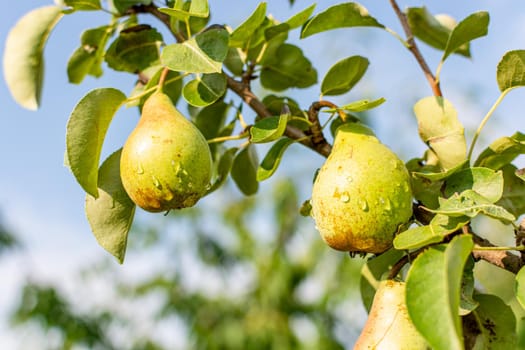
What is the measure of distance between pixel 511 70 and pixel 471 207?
1.00 feet

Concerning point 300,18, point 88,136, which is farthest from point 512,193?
point 88,136

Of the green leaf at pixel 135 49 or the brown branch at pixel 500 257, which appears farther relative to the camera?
the green leaf at pixel 135 49

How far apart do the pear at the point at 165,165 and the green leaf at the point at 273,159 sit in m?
0.13

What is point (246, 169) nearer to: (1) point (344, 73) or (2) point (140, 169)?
(1) point (344, 73)

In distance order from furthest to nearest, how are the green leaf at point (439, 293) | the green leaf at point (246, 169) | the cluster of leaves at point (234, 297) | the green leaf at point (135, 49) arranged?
the cluster of leaves at point (234, 297), the green leaf at point (246, 169), the green leaf at point (135, 49), the green leaf at point (439, 293)

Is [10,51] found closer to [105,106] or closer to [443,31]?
[105,106]

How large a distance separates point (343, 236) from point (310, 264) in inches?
250

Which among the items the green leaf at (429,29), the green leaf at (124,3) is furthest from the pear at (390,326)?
the green leaf at (124,3)

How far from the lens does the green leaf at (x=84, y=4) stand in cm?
118

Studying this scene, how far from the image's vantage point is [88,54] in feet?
4.16

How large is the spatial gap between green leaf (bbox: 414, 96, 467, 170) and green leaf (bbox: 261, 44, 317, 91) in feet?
1.01

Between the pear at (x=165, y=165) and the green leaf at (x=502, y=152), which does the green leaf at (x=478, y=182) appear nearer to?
the green leaf at (x=502, y=152)

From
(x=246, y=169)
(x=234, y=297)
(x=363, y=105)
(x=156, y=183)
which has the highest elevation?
(x=363, y=105)

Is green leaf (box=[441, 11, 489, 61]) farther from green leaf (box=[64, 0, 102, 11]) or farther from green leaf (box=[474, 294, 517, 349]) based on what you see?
green leaf (box=[64, 0, 102, 11])
